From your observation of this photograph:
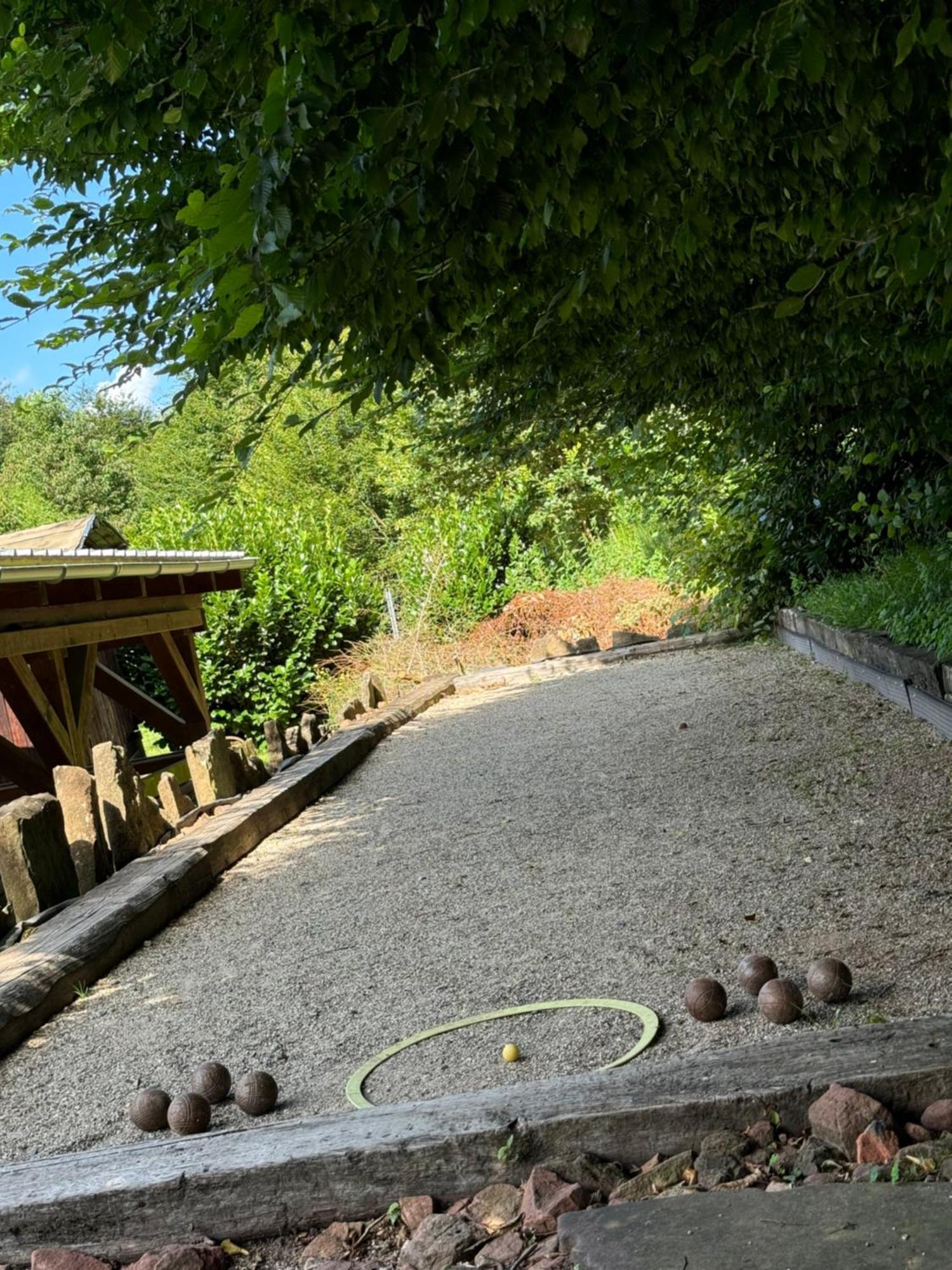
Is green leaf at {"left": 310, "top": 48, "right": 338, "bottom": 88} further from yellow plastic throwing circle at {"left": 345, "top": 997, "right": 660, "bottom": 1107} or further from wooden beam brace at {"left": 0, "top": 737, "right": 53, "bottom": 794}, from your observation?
wooden beam brace at {"left": 0, "top": 737, "right": 53, "bottom": 794}

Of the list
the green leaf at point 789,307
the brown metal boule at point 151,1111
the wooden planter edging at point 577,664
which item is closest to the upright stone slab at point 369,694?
the wooden planter edging at point 577,664

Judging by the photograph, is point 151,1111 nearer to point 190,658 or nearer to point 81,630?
point 81,630

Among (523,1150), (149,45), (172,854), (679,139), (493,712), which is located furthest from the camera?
(493,712)

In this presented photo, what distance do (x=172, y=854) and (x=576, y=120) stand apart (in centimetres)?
373

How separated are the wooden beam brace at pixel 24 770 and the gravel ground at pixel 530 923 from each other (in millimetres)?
1706

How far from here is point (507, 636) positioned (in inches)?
677

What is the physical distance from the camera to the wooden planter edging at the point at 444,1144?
7.67 ft

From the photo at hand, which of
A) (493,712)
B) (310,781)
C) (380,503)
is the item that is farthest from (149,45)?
(380,503)

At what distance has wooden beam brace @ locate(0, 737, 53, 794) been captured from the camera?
727 centimetres

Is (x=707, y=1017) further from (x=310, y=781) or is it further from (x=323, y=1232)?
(x=310, y=781)

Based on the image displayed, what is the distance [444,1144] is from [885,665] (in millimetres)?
5988

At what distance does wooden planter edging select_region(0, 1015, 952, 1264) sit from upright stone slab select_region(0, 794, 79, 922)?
7.52 feet

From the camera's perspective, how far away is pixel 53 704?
27.9 feet

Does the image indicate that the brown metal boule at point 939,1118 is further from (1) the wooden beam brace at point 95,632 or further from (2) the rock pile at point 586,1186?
(1) the wooden beam brace at point 95,632
